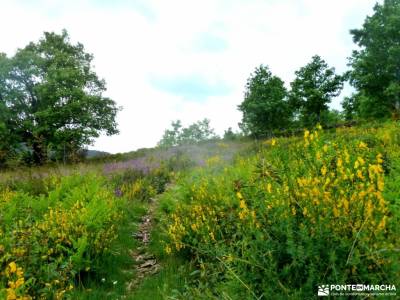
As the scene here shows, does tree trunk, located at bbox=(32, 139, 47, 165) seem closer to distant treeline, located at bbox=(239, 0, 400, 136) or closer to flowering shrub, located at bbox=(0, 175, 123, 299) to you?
flowering shrub, located at bbox=(0, 175, 123, 299)

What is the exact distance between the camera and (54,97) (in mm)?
25859

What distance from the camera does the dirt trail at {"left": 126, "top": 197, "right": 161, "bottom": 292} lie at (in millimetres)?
5222

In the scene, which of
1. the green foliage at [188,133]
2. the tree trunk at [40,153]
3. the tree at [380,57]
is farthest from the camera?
the green foliage at [188,133]

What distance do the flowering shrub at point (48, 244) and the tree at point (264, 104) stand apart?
21.9 metres

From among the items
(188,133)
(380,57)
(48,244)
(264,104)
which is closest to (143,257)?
(48,244)

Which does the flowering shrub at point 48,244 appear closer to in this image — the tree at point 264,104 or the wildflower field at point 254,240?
the wildflower field at point 254,240

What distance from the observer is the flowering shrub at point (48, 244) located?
3.72 metres

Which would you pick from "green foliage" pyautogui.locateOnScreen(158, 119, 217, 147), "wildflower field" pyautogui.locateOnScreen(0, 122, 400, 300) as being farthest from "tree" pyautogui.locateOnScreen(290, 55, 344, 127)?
"green foliage" pyautogui.locateOnScreen(158, 119, 217, 147)

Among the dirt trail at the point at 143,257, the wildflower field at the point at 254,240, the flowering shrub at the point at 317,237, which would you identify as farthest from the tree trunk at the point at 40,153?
the flowering shrub at the point at 317,237

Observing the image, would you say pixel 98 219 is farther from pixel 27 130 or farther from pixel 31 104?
pixel 31 104

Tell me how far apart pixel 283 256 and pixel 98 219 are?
3567 millimetres

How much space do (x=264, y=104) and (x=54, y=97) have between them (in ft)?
54.0

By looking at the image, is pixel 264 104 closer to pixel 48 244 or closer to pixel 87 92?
pixel 87 92

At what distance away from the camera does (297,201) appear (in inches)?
120
